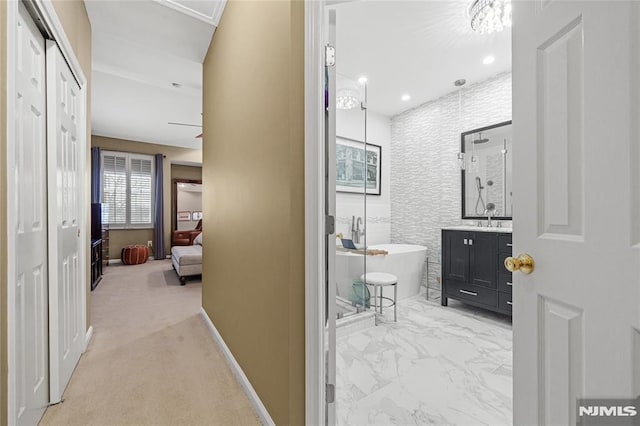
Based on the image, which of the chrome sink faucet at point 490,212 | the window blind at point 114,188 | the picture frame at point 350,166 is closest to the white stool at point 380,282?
the picture frame at point 350,166

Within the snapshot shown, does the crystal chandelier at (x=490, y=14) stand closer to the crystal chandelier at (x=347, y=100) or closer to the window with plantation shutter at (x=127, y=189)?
the crystal chandelier at (x=347, y=100)

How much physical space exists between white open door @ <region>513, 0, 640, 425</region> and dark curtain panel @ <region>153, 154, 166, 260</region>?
24.6 ft

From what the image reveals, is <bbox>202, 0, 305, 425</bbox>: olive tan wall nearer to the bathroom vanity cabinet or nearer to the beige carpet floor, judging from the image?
the beige carpet floor

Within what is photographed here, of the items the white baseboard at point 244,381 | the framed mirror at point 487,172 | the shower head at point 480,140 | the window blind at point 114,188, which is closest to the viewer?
the white baseboard at point 244,381

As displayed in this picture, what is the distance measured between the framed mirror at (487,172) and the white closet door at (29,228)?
3861mm

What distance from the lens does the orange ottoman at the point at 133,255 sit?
6.22 metres

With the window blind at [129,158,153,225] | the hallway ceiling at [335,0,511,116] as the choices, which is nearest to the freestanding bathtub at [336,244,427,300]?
the hallway ceiling at [335,0,511,116]

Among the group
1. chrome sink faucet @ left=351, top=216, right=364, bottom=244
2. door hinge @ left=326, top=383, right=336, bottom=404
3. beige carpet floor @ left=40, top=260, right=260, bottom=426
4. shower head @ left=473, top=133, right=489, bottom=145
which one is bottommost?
beige carpet floor @ left=40, top=260, right=260, bottom=426

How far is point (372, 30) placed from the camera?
2.51m

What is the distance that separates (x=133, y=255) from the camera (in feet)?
20.5

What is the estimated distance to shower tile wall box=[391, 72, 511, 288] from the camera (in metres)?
3.41

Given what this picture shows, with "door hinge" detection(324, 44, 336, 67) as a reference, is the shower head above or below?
above

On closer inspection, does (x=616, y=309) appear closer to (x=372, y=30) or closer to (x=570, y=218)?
(x=570, y=218)

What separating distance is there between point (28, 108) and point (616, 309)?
225 centimetres
